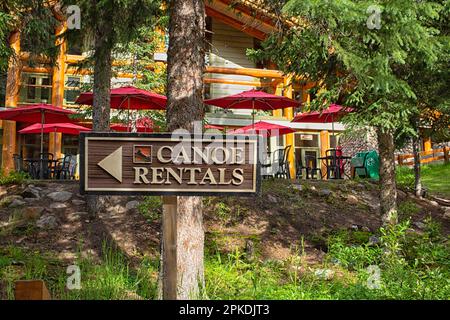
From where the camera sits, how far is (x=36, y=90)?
1886 centimetres

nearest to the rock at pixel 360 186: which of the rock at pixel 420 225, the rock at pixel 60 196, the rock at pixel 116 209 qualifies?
the rock at pixel 420 225

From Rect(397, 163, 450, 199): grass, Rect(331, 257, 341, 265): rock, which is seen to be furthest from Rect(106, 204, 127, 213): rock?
Rect(397, 163, 450, 199): grass

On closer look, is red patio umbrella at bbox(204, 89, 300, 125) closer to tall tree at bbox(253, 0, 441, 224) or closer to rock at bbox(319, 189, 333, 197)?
rock at bbox(319, 189, 333, 197)

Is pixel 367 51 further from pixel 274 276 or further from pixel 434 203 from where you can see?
pixel 434 203

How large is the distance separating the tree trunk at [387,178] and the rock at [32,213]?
608cm

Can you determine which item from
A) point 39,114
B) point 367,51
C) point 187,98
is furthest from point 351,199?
point 39,114

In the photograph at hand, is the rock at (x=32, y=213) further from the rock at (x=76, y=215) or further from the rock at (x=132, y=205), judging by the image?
the rock at (x=132, y=205)

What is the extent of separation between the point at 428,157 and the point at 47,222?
70.6ft

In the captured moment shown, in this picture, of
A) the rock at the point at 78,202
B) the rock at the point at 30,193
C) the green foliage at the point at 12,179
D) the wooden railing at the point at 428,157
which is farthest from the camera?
the wooden railing at the point at 428,157

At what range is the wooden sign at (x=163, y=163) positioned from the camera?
11.0ft

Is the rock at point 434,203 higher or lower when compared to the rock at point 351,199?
lower

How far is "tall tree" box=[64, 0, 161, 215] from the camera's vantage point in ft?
25.4

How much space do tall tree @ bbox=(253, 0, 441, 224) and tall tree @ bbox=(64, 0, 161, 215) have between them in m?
2.31

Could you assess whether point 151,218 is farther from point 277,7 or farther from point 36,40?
point 36,40
